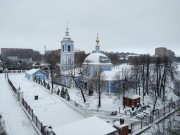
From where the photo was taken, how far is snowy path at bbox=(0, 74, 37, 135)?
12.9 metres

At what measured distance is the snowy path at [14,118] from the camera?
12.9 m

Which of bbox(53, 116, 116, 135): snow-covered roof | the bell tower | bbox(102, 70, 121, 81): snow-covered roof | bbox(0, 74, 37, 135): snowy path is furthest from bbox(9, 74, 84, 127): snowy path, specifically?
the bell tower

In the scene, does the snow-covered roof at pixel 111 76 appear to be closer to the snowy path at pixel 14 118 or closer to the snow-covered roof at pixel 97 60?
the snow-covered roof at pixel 97 60

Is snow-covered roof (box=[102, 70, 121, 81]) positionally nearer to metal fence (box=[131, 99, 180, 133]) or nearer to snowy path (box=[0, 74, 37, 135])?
metal fence (box=[131, 99, 180, 133])

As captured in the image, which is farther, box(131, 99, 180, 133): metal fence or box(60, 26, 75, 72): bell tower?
box(60, 26, 75, 72): bell tower

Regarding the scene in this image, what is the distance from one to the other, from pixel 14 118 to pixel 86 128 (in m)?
7.31

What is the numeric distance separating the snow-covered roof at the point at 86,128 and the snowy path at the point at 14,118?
11.9ft

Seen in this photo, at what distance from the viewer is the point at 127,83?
30.4 meters

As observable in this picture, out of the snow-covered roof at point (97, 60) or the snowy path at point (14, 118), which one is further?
the snow-covered roof at point (97, 60)

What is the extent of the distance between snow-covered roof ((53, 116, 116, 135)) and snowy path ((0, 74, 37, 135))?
3616 mm

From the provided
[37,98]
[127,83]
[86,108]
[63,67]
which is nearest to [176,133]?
[86,108]

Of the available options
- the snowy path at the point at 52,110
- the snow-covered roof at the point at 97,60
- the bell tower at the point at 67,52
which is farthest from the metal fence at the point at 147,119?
the bell tower at the point at 67,52

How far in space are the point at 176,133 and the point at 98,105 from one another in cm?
1380

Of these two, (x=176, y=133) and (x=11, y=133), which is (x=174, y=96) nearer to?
(x=176, y=133)
